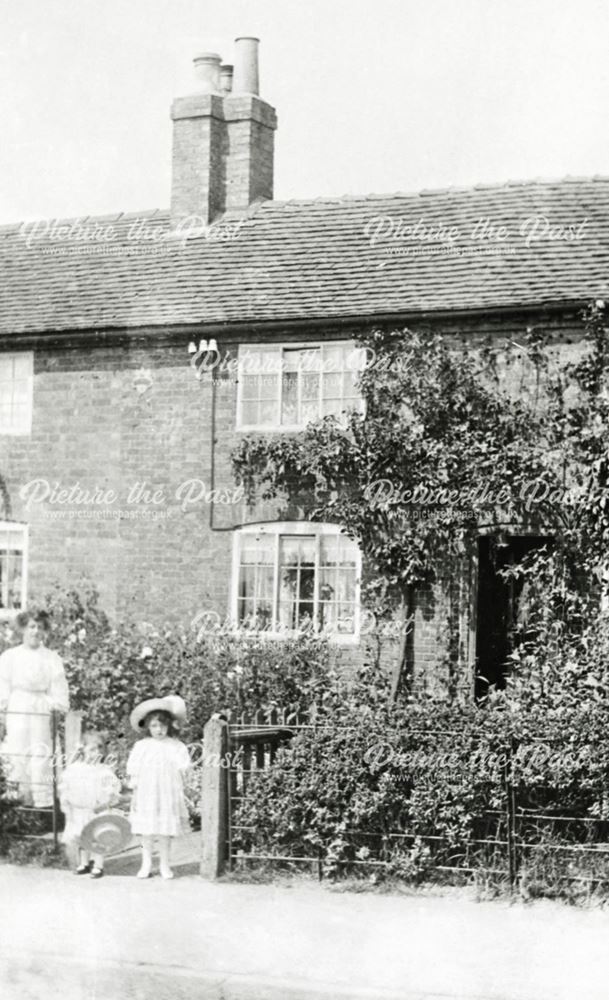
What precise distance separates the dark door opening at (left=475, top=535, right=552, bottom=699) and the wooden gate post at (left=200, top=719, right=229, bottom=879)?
5.77 meters

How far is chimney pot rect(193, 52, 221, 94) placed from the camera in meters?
18.2

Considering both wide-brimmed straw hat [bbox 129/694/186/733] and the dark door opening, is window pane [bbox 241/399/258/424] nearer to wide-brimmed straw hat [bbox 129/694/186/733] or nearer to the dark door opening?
the dark door opening

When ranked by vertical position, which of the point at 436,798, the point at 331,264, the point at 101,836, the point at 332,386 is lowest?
the point at 101,836

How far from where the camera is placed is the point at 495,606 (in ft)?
48.4

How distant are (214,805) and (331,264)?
8944 millimetres

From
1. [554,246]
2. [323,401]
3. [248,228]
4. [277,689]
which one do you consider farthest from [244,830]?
[248,228]

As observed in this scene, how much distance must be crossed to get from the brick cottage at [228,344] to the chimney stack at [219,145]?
3 centimetres

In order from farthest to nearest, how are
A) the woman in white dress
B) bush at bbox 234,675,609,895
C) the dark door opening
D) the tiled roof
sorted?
the tiled roof < the dark door opening < the woman in white dress < bush at bbox 234,675,609,895

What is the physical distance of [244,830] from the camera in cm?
956

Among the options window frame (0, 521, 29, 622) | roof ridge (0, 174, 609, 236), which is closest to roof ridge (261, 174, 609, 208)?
roof ridge (0, 174, 609, 236)

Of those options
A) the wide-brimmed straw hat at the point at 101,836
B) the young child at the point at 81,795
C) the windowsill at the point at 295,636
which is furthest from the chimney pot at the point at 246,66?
the wide-brimmed straw hat at the point at 101,836

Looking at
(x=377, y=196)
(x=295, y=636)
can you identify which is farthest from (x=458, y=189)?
(x=295, y=636)

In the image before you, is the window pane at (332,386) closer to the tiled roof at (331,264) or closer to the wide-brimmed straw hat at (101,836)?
the tiled roof at (331,264)

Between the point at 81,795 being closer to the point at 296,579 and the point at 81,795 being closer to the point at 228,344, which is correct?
the point at 296,579
